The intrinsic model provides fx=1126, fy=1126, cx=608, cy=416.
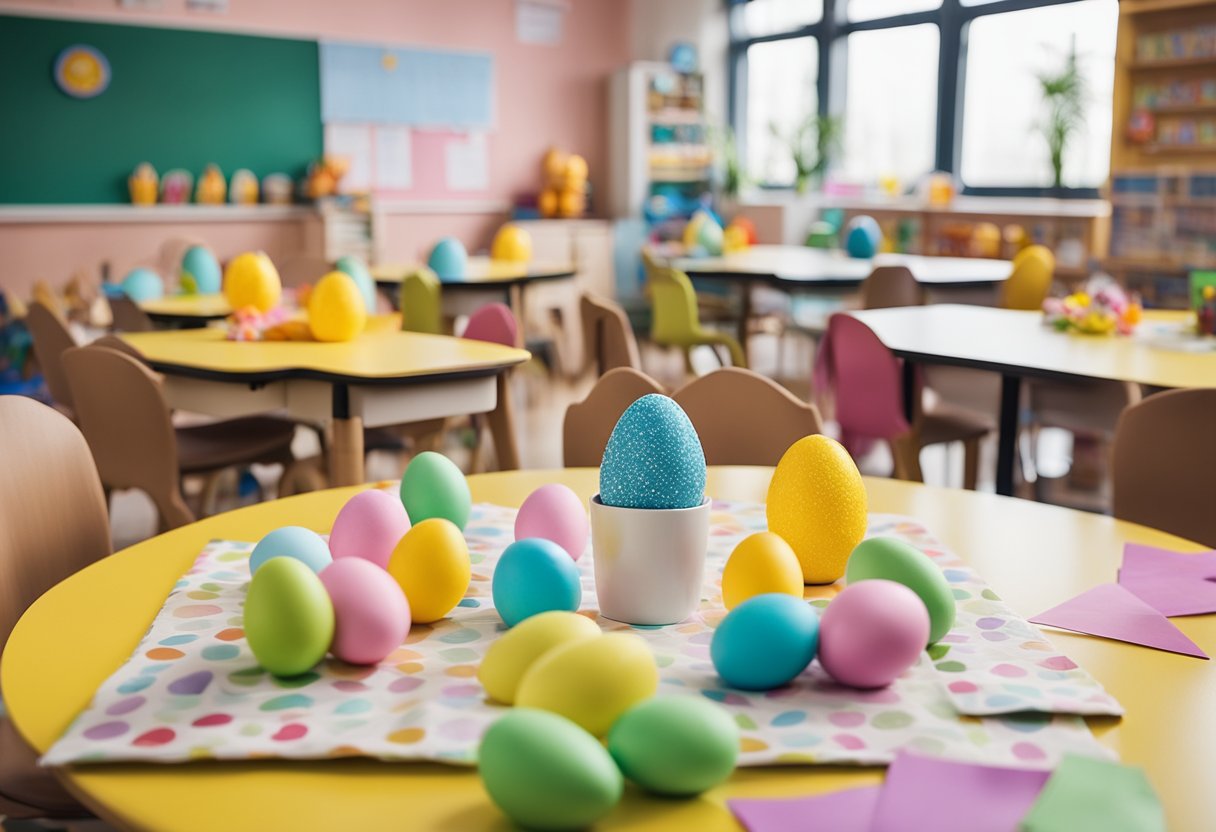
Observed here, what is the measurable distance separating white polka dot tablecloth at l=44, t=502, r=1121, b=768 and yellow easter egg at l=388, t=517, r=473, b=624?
20 millimetres

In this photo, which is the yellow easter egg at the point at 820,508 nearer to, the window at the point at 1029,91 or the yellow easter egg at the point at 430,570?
the yellow easter egg at the point at 430,570

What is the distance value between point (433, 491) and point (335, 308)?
188cm

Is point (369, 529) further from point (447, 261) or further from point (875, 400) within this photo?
point (447, 261)

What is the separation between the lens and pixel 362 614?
857 millimetres

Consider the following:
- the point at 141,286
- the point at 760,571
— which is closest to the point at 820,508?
the point at 760,571

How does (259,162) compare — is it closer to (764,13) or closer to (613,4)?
(613,4)

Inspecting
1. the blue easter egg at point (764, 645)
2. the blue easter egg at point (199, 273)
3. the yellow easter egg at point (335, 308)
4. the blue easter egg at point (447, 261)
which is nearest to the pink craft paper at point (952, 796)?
the blue easter egg at point (764, 645)

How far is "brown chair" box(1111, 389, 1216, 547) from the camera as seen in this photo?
5.44 ft

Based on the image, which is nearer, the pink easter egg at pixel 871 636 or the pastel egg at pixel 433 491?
the pink easter egg at pixel 871 636

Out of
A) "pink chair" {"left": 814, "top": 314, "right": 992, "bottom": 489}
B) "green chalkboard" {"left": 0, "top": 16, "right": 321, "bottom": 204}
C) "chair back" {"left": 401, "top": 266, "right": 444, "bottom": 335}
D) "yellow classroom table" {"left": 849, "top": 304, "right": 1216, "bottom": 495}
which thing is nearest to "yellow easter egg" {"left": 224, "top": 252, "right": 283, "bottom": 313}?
"chair back" {"left": 401, "top": 266, "right": 444, "bottom": 335}

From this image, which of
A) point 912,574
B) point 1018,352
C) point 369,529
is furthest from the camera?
point 1018,352

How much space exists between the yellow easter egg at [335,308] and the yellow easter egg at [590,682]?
2.33 meters

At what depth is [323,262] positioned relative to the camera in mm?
5023

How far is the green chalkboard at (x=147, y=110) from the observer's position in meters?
6.45
